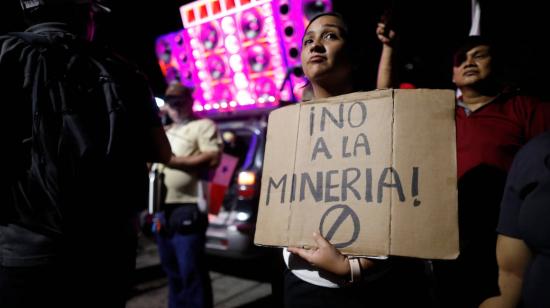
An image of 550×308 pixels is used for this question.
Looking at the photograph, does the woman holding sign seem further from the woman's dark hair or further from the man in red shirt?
the man in red shirt

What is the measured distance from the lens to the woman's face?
1.40 m

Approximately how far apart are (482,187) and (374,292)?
1.08 metres

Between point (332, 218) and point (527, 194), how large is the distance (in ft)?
2.03

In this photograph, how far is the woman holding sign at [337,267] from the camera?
1.11 m

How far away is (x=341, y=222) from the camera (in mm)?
1108

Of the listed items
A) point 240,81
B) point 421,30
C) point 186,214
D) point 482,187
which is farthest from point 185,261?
point 421,30

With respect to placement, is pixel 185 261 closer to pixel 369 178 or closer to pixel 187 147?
pixel 187 147

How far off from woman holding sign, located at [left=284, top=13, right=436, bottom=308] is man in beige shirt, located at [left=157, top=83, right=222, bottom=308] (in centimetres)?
146

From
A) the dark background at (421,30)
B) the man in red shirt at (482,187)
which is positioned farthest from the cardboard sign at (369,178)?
the dark background at (421,30)

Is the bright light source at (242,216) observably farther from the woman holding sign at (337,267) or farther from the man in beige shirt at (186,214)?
the woman holding sign at (337,267)

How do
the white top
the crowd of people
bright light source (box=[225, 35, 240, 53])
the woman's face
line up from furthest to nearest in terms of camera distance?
bright light source (box=[225, 35, 240, 53]) < the white top < the woman's face < the crowd of people

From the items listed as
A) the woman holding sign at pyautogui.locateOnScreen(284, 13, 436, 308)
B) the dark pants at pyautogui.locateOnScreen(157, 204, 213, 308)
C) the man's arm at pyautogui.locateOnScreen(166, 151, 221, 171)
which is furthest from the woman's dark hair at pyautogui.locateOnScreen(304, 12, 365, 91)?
the dark pants at pyautogui.locateOnScreen(157, 204, 213, 308)

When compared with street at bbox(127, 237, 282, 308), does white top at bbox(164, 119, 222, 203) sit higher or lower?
higher

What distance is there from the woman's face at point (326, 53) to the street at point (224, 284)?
2315 millimetres
